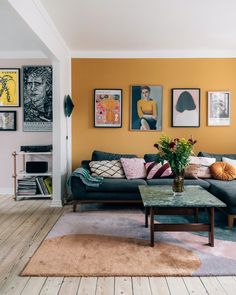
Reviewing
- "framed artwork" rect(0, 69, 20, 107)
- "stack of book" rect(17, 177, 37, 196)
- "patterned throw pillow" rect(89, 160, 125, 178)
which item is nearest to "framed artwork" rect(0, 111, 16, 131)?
"framed artwork" rect(0, 69, 20, 107)

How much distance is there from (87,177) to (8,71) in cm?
257

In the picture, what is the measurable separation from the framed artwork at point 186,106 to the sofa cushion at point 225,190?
1.26 meters

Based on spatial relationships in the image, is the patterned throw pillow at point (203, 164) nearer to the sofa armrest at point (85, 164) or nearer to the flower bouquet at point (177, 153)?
the flower bouquet at point (177, 153)

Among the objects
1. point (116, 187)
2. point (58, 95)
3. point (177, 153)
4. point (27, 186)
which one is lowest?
point (27, 186)

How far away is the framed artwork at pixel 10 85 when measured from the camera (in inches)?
203

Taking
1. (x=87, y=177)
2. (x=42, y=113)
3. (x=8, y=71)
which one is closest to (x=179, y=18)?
(x=87, y=177)

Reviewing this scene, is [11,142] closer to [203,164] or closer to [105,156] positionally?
[105,156]

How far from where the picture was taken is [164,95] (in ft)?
16.9

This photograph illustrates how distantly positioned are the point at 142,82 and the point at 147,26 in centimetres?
135

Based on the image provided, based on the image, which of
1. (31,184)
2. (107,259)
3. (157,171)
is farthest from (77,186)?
(107,259)

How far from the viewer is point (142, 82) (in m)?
5.18

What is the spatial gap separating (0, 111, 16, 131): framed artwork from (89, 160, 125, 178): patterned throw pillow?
1709 millimetres

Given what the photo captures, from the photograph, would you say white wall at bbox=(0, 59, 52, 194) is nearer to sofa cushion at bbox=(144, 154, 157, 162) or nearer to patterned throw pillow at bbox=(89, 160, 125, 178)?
patterned throw pillow at bbox=(89, 160, 125, 178)

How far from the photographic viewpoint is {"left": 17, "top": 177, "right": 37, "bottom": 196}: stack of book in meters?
4.89
